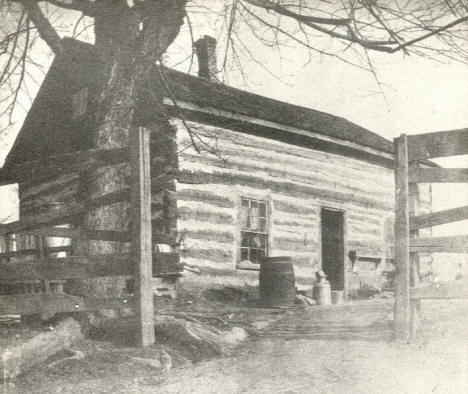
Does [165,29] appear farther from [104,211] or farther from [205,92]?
[205,92]

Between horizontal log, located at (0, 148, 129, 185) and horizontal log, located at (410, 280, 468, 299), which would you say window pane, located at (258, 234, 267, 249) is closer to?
horizontal log, located at (0, 148, 129, 185)

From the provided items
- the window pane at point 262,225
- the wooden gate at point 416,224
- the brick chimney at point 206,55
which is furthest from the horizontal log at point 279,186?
the wooden gate at point 416,224

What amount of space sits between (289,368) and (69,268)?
2283 mm

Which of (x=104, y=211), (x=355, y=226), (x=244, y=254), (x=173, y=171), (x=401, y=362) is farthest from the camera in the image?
(x=355, y=226)

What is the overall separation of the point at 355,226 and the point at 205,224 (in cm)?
519

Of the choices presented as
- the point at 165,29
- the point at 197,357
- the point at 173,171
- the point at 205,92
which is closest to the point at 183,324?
the point at 197,357

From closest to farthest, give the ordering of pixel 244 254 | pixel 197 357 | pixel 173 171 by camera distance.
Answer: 1. pixel 197 357
2. pixel 173 171
3. pixel 244 254

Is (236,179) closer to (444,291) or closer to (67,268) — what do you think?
(67,268)

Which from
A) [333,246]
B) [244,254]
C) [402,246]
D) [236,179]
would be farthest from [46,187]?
[402,246]

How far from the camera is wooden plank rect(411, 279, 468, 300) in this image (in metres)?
5.07

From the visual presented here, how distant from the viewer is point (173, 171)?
10.2 m

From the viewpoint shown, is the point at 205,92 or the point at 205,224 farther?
the point at 205,92

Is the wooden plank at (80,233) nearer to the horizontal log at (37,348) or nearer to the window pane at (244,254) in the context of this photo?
the horizontal log at (37,348)

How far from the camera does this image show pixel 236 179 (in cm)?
1148
